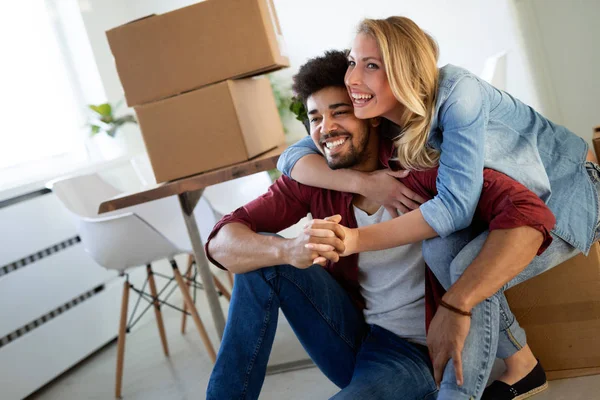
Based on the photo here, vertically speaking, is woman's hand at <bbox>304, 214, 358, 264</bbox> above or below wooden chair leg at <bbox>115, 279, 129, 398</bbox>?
above

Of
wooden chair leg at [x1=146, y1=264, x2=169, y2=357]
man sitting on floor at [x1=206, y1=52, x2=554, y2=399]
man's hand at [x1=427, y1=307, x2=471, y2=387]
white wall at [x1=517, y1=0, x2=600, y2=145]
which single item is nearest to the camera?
man's hand at [x1=427, y1=307, x2=471, y2=387]

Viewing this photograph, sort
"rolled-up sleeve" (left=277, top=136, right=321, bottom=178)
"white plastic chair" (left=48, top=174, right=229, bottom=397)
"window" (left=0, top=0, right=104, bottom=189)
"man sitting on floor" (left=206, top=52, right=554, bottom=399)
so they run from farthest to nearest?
"window" (left=0, top=0, right=104, bottom=189) < "white plastic chair" (left=48, top=174, right=229, bottom=397) < "rolled-up sleeve" (left=277, top=136, right=321, bottom=178) < "man sitting on floor" (left=206, top=52, right=554, bottom=399)

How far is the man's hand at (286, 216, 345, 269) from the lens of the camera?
1542mm

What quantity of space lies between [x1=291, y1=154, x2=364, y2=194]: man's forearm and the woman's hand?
0.62ft

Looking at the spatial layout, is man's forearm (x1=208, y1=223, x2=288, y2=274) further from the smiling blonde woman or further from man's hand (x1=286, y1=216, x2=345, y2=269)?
the smiling blonde woman

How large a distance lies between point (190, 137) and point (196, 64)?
24 cm

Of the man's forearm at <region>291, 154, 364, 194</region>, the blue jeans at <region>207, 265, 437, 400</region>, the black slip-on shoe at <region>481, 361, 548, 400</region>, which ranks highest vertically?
the man's forearm at <region>291, 154, 364, 194</region>

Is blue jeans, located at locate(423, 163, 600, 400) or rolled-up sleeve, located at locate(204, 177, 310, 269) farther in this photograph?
rolled-up sleeve, located at locate(204, 177, 310, 269)

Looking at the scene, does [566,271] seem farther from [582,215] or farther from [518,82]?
[518,82]

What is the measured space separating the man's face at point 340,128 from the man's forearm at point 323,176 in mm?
25

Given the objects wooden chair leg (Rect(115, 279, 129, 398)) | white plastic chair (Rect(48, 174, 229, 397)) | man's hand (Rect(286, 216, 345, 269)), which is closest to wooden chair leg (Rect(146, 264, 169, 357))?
white plastic chair (Rect(48, 174, 229, 397))

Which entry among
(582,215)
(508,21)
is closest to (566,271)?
(582,215)

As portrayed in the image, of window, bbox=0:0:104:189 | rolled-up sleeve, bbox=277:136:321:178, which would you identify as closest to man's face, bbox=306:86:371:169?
rolled-up sleeve, bbox=277:136:321:178

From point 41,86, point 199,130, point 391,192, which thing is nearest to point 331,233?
point 391,192
